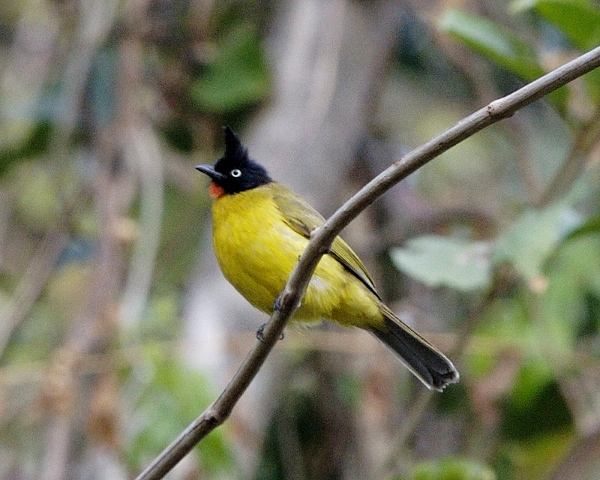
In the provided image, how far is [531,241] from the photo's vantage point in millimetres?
2643

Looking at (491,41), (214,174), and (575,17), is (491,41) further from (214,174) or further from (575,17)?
(214,174)

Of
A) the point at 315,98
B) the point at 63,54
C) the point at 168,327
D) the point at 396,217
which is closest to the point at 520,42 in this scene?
the point at 315,98

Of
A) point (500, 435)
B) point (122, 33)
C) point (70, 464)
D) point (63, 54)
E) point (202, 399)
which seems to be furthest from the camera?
point (63, 54)

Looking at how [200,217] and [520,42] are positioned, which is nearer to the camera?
[520,42]

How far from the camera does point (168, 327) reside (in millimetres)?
3502

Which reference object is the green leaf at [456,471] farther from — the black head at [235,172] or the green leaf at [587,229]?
the black head at [235,172]

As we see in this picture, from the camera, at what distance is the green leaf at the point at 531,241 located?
8.58 feet

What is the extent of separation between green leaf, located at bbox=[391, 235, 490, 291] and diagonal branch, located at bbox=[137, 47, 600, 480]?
3.71ft

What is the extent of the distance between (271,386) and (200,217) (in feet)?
4.14

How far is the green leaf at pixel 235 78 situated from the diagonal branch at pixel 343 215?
226cm

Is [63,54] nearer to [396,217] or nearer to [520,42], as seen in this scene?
[396,217]

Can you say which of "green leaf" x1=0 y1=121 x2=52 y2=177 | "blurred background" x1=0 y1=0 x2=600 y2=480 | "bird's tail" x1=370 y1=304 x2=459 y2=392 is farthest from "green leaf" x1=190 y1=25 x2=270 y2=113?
"bird's tail" x1=370 y1=304 x2=459 y2=392

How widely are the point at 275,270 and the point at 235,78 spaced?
1513mm

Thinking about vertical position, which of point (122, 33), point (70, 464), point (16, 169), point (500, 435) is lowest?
point (70, 464)
